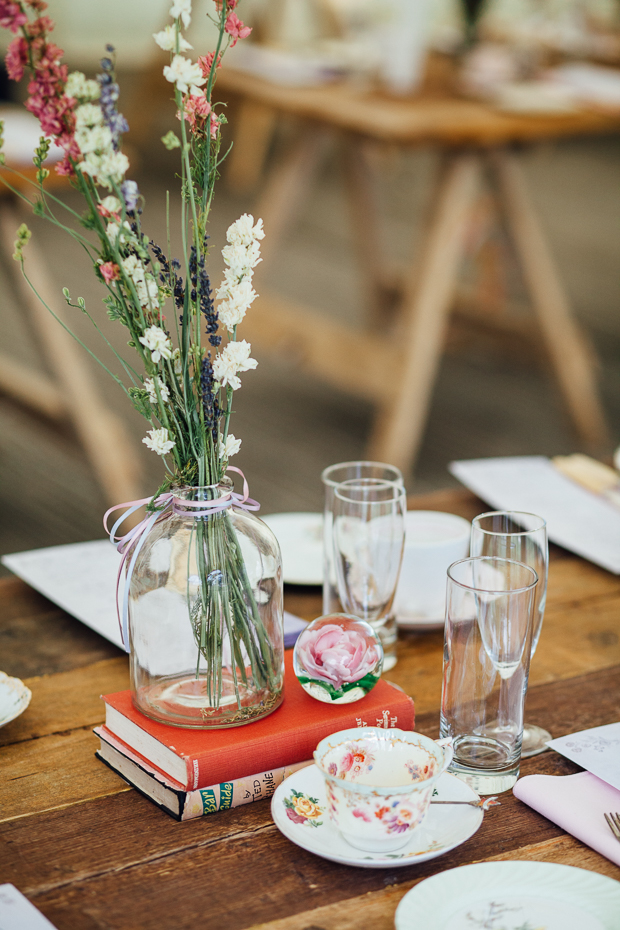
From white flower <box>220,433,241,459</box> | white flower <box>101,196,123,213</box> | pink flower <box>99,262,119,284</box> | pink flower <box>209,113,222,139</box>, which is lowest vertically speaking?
white flower <box>220,433,241,459</box>

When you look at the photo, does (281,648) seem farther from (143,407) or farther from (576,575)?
(576,575)

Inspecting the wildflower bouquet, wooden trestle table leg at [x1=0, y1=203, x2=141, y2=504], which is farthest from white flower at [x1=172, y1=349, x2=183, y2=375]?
wooden trestle table leg at [x1=0, y1=203, x2=141, y2=504]

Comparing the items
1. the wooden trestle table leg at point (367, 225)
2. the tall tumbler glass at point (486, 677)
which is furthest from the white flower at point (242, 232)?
the wooden trestle table leg at point (367, 225)

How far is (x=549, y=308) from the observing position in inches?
98.0

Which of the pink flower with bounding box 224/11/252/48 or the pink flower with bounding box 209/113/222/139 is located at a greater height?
the pink flower with bounding box 224/11/252/48

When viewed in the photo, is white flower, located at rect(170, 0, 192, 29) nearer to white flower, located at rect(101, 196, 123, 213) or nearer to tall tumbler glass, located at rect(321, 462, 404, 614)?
white flower, located at rect(101, 196, 123, 213)

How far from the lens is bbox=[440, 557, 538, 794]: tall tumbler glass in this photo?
60 centimetres

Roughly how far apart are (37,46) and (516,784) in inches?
19.4

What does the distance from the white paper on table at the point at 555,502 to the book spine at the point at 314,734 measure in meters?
0.39

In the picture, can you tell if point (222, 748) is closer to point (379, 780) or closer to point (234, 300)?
point (379, 780)

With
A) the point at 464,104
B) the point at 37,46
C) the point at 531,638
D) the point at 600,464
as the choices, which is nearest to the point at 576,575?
the point at 600,464

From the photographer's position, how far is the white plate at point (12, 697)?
0.69 metres

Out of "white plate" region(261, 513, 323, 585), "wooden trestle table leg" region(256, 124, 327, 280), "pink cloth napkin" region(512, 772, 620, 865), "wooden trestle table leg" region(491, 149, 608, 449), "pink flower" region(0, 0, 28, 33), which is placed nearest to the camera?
"pink flower" region(0, 0, 28, 33)

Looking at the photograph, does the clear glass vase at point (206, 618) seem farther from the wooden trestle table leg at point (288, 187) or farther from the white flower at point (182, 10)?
the wooden trestle table leg at point (288, 187)
